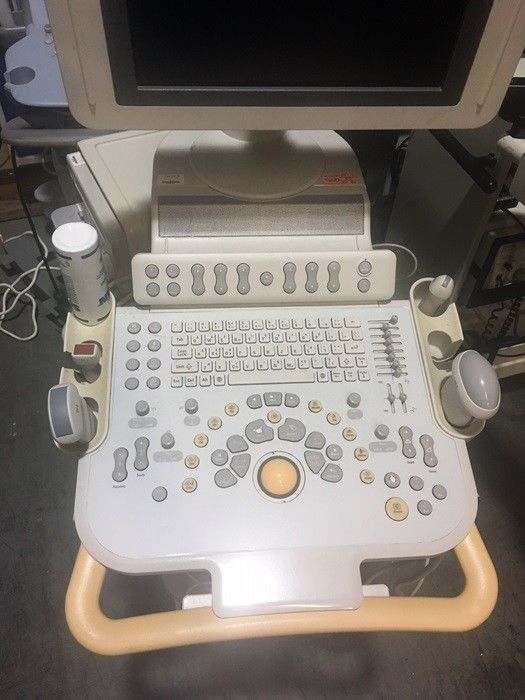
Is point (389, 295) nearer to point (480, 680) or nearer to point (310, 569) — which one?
point (310, 569)

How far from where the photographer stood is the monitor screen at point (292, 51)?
545mm

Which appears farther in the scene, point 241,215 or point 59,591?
point 59,591

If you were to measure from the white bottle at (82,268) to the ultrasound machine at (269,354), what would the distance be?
3 cm

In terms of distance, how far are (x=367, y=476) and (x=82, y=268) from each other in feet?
1.33

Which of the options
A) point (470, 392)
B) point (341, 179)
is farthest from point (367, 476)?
point (341, 179)

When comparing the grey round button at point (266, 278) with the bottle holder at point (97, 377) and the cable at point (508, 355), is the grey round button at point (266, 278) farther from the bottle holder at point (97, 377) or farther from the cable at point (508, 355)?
the cable at point (508, 355)

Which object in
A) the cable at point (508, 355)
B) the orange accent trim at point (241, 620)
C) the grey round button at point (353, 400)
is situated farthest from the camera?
the cable at point (508, 355)

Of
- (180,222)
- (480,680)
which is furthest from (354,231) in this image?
(480,680)

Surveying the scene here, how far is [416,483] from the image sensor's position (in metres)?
0.60

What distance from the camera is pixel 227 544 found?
57 cm

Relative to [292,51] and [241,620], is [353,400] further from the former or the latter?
[292,51]

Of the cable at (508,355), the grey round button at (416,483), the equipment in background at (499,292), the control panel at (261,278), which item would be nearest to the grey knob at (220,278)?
the control panel at (261,278)

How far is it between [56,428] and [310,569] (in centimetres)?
29

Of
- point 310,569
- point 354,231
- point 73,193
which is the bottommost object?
point 73,193
